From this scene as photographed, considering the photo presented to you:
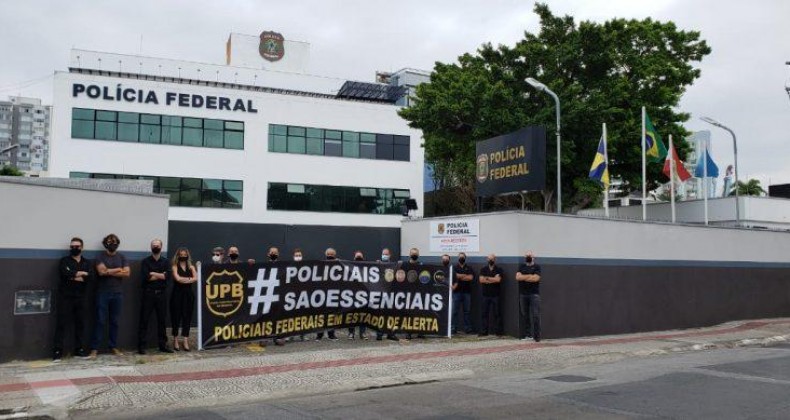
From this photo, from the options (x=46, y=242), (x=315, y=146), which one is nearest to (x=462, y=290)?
(x=46, y=242)

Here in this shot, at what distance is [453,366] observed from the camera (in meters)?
10.9

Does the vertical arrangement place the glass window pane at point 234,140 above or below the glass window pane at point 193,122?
below

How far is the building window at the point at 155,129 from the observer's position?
3652 cm

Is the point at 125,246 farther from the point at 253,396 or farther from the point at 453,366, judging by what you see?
the point at 453,366

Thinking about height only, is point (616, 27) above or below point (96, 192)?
above

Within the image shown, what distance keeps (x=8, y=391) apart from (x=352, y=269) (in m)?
6.59

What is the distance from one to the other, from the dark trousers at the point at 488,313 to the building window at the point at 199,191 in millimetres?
26563

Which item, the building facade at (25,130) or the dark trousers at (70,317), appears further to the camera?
the building facade at (25,130)

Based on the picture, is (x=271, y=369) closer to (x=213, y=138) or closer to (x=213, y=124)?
(x=213, y=138)

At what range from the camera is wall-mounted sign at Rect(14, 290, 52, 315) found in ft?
34.6

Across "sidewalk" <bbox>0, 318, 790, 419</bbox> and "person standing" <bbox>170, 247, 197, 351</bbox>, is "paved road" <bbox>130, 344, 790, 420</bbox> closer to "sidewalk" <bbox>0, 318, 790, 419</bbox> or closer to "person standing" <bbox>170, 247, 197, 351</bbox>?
"sidewalk" <bbox>0, 318, 790, 419</bbox>

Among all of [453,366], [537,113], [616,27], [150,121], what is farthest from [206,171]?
[453,366]

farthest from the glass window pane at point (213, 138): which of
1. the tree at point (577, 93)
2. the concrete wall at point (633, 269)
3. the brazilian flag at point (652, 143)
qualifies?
the brazilian flag at point (652, 143)

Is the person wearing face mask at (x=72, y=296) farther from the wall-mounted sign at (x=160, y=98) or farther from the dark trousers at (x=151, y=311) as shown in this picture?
the wall-mounted sign at (x=160, y=98)
